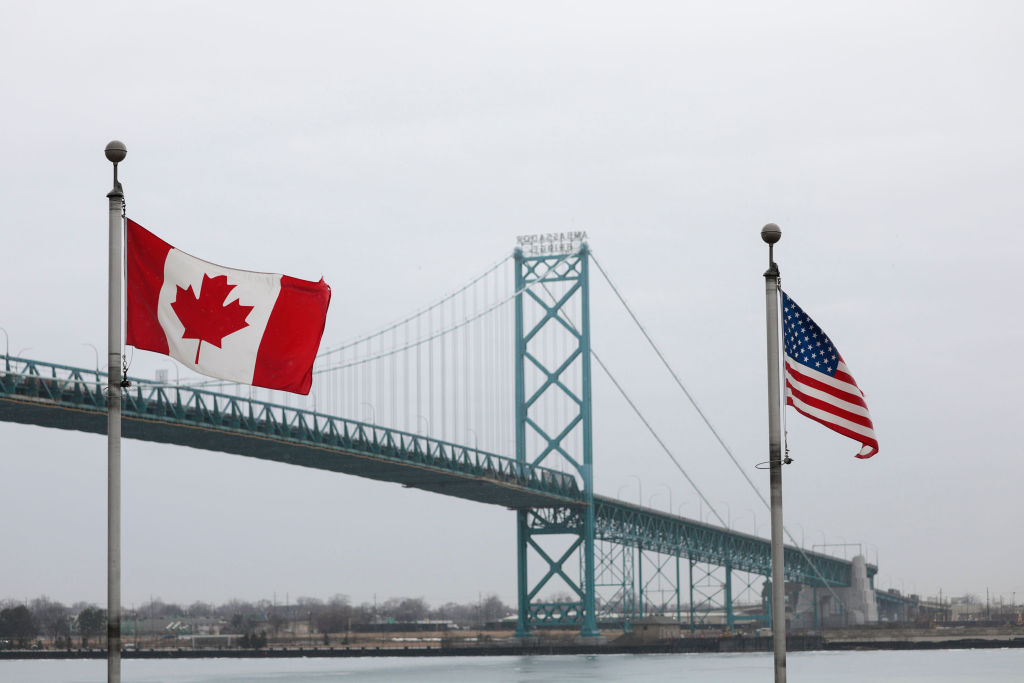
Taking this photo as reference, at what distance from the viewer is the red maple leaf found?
13672 mm

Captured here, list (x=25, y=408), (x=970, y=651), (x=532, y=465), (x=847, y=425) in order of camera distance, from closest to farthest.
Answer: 1. (x=847, y=425)
2. (x=25, y=408)
3. (x=532, y=465)
4. (x=970, y=651)

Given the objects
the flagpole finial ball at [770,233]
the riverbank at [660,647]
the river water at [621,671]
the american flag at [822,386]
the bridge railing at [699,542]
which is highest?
the flagpole finial ball at [770,233]

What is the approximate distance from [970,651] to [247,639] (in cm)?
4994

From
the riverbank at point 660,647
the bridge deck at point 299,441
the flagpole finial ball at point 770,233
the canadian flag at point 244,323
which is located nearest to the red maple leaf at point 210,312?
the canadian flag at point 244,323

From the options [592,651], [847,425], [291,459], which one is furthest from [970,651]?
[847,425]

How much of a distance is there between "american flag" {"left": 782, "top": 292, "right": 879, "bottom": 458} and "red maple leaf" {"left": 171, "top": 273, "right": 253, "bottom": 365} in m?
5.57

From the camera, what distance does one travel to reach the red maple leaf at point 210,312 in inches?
538

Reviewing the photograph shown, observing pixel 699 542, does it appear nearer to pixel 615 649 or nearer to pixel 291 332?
pixel 615 649

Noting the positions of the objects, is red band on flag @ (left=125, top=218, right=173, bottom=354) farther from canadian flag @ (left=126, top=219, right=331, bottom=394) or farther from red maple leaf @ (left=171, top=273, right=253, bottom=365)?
red maple leaf @ (left=171, top=273, right=253, bottom=365)

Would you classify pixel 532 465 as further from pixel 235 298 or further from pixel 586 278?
pixel 235 298

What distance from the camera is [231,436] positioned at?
6353 centimetres

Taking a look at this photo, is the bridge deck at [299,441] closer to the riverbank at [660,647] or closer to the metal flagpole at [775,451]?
the riverbank at [660,647]

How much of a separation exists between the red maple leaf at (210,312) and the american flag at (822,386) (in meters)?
5.57

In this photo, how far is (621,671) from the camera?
66.0 m
